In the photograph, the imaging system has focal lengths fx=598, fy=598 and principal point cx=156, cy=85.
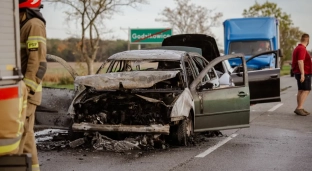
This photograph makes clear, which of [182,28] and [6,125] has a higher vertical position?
[182,28]

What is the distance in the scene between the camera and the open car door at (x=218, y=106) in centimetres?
971

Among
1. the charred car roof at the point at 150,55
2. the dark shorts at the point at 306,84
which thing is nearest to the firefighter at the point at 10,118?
the charred car roof at the point at 150,55

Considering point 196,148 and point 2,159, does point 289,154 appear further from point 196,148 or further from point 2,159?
point 2,159

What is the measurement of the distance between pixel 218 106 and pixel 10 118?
18.0 feet

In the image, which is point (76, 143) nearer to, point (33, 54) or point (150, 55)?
point (150, 55)

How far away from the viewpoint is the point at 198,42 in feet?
46.2

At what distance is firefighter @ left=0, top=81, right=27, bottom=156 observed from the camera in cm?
487

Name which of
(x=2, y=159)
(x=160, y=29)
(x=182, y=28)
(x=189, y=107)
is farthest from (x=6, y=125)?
(x=182, y=28)

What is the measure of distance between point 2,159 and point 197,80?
526cm

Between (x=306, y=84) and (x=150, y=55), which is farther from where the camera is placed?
(x=306, y=84)

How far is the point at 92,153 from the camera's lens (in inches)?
351

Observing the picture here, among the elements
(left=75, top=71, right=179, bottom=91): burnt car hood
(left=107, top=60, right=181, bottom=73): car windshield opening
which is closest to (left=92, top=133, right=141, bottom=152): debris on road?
(left=75, top=71, right=179, bottom=91): burnt car hood

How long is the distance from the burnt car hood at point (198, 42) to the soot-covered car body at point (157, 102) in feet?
12.0

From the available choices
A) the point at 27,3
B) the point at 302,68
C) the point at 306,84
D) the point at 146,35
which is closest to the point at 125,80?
the point at 27,3
